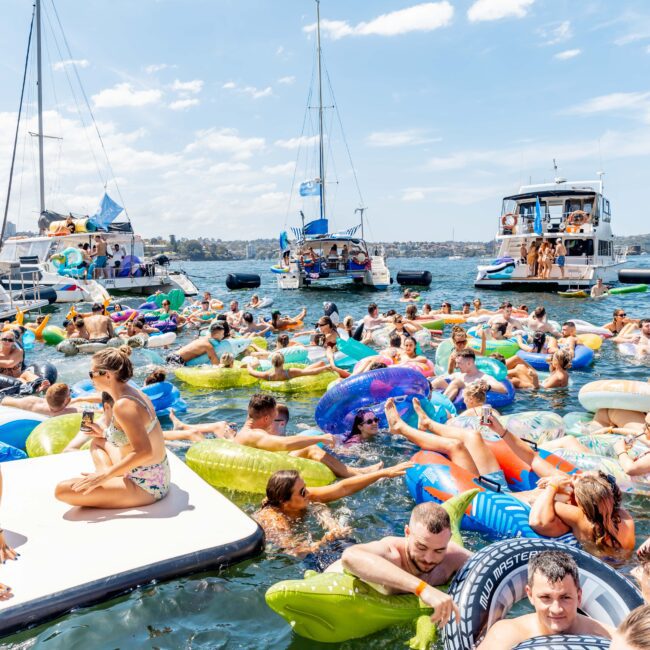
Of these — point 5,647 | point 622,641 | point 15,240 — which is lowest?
point 5,647

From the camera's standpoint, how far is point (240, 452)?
18.1 ft

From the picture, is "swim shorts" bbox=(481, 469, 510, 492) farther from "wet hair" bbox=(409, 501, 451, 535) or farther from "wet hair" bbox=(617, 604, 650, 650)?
"wet hair" bbox=(617, 604, 650, 650)

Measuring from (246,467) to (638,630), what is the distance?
414cm

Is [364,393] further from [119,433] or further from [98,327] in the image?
[98,327]

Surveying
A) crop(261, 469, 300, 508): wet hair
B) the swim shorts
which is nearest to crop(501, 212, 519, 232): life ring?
the swim shorts

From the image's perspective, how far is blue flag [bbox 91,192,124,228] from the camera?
30142 mm

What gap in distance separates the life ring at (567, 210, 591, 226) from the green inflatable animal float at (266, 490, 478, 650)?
27082 mm

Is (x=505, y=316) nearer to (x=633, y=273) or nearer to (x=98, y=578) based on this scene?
(x=98, y=578)

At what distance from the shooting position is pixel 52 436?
19.9 feet

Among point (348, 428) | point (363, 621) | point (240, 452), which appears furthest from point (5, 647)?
point (348, 428)

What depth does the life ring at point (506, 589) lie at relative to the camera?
9.77 feet

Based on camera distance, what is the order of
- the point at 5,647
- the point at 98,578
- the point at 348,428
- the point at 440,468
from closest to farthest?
1. the point at 5,647
2. the point at 98,578
3. the point at 440,468
4. the point at 348,428

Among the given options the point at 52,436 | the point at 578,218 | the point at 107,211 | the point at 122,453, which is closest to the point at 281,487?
the point at 122,453

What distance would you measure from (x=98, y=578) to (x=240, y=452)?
2.05 meters
